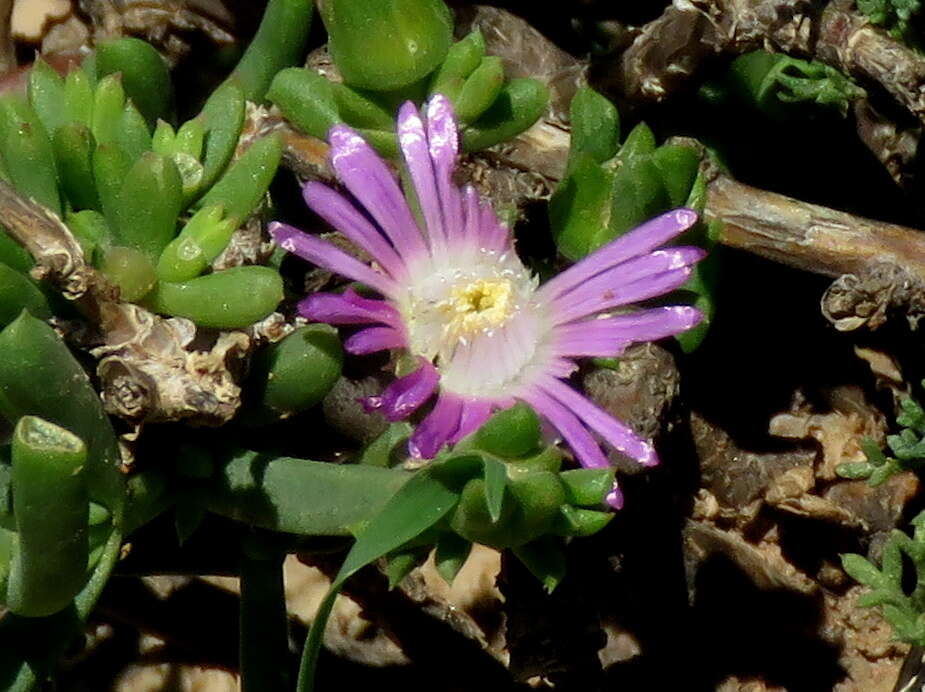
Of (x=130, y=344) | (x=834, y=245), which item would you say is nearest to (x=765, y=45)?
(x=834, y=245)

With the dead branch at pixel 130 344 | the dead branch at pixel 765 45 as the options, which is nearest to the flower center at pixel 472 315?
the dead branch at pixel 130 344

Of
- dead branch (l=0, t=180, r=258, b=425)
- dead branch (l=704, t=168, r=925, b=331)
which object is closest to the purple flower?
dead branch (l=0, t=180, r=258, b=425)

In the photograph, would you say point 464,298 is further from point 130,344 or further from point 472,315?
point 130,344

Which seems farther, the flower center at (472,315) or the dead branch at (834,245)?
the dead branch at (834,245)

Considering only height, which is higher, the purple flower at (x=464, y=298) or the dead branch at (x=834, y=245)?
the purple flower at (x=464, y=298)

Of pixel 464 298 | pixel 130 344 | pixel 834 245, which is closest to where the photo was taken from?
pixel 130 344

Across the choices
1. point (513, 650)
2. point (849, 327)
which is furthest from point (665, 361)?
point (513, 650)

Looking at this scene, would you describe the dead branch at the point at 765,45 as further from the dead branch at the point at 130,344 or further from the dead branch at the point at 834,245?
the dead branch at the point at 130,344
